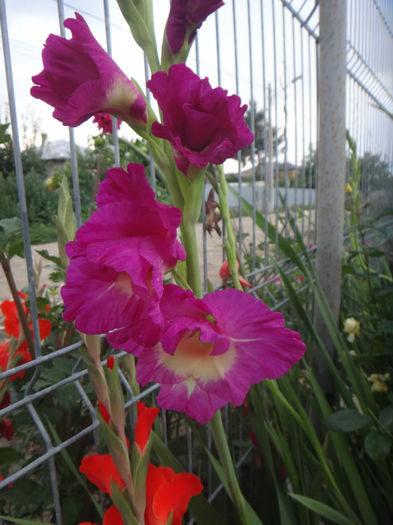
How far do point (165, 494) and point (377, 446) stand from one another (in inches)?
25.5

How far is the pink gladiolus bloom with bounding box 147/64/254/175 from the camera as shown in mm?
343

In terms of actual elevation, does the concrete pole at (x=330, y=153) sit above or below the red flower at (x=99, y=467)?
above

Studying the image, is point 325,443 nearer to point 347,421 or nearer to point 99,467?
point 347,421

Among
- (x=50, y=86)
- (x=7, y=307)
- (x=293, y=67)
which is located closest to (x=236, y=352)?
(x=50, y=86)

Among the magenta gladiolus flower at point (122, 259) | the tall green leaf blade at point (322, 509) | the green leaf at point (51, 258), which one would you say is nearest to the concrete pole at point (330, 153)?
the tall green leaf blade at point (322, 509)

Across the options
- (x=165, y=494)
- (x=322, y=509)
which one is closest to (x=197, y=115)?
(x=165, y=494)

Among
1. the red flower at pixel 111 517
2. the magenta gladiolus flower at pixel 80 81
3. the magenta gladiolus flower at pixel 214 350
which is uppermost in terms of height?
the magenta gladiolus flower at pixel 80 81

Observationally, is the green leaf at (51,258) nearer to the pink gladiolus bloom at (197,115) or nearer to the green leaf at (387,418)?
the pink gladiolus bloom at (197,115)

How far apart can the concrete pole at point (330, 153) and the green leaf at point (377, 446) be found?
2.31ft

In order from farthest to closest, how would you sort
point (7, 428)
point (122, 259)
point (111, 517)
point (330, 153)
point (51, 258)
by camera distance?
point (330, 153) < point (7, 428) < point (51, 258) < point (111, 517) < point (122, 259)

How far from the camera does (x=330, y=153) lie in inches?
64.5

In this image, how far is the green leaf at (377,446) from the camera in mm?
968

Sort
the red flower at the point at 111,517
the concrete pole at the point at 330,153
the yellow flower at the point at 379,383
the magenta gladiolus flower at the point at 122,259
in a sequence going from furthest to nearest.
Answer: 1. the concrete pole at the point at 330,153
2. the yellow flower at the point at 379,383
3. the red flower at the point at 111,517
4. the magenta gladiolus flower at the point at 122,259

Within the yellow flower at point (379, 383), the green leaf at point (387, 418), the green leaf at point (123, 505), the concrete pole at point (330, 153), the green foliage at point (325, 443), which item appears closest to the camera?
the green leaf at point (123, 505)
